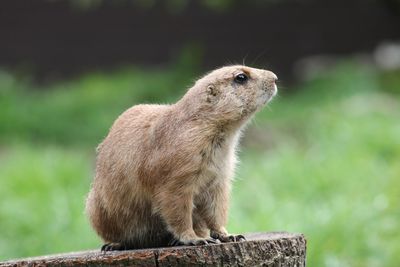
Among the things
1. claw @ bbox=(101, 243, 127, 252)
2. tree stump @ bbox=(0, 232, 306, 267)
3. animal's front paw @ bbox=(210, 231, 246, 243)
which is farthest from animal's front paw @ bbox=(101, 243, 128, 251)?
animal's front paw @ bbox=(210, 231, 246, 243)

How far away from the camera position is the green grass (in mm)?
6883

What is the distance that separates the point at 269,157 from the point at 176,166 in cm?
539

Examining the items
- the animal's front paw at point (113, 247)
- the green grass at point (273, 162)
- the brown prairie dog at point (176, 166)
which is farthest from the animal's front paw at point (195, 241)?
the green grass at point (273, 162)

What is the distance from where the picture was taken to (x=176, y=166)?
406 cm

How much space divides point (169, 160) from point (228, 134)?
359mm

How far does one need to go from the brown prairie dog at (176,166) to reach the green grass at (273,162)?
217 centimetres

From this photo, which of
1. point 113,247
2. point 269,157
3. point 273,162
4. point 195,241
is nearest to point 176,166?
point 195,241

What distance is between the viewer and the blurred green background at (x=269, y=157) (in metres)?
6.91

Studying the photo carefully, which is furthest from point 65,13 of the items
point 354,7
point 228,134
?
point 228,134

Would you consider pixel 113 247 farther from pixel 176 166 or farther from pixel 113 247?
pixel 176 166

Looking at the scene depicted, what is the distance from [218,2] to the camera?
13.0 meters

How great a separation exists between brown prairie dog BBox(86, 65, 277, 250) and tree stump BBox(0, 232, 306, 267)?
11cm

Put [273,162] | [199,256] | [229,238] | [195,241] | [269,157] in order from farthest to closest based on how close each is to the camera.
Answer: [269,157], [273,162], [229,238], [195,241], [199,256]

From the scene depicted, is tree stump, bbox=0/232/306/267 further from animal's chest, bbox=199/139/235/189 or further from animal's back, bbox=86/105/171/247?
animal's chest, bbox=199/139/235/189
